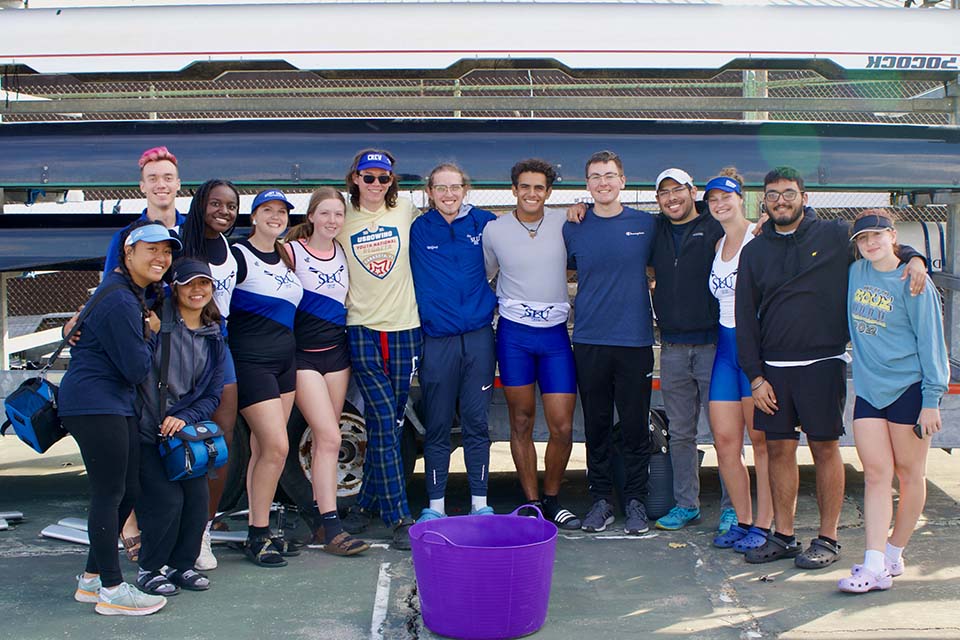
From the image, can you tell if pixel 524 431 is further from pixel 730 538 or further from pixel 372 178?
pixel 372 178

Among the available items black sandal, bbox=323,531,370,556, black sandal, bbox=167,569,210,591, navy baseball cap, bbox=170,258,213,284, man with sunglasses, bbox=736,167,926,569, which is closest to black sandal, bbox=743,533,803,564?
man with sunglasses, bbox=736,167,926,569

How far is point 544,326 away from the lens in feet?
17.0

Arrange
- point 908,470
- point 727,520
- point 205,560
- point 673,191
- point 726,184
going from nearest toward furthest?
point 908,470 < point 205,560 < point 726,184 < point 673,191 < point 727,520

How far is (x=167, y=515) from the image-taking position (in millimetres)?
4195

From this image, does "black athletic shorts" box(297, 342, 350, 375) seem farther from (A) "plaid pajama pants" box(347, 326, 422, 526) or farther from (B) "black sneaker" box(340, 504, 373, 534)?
(B) "black sneaker" box(340, 504, 373, 534)

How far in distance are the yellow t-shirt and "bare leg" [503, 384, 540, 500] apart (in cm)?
67

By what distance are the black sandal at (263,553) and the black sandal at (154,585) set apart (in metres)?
0.52

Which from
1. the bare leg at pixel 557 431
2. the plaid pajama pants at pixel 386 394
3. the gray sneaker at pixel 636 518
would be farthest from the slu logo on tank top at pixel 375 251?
the gray sneaker at pixel 636 518

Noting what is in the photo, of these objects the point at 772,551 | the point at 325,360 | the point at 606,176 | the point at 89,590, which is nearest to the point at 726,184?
the point at 606,176

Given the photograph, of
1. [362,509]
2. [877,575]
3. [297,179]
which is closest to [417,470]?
[362,509]

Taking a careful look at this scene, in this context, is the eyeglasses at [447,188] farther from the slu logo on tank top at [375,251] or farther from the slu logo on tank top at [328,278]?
the slu logo on tank top at [328,278]

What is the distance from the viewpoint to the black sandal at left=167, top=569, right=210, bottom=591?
4406mm

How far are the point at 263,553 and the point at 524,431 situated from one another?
145cm

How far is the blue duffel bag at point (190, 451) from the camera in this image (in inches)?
162
